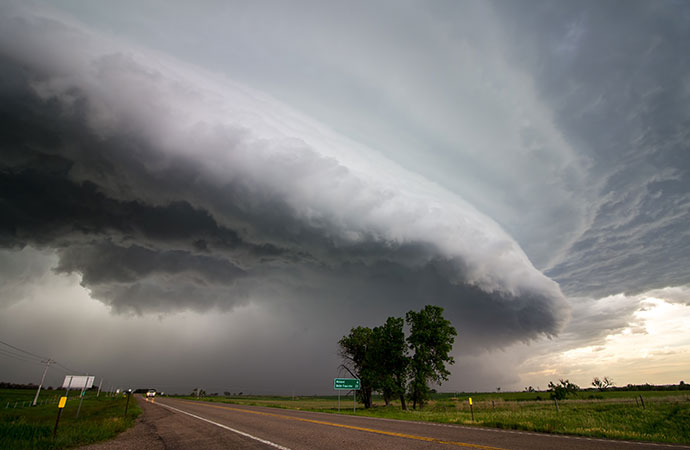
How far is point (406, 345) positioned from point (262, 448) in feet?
144

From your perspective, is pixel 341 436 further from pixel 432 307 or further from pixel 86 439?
pixel 432 307

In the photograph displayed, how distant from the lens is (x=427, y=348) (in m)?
48.2

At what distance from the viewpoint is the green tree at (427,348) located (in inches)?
1850

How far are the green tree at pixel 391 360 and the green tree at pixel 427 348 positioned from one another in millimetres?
→ 2359

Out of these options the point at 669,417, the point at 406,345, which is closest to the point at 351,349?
the point at 406,345

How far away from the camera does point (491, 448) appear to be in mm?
10586

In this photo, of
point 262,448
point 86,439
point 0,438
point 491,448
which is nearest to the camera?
point 491,448

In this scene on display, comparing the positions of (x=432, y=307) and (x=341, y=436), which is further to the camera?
(x=432, y=307)

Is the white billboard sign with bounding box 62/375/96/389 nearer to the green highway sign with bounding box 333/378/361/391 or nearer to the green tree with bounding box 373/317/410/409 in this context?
the green highway sign with bounding box 333/378/361/391

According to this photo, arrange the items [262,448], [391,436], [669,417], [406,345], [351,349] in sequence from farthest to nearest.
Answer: [351,349], [406,345], [669,417], [391,436], [262,448]

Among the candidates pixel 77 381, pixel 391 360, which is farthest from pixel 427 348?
pixel 77 381

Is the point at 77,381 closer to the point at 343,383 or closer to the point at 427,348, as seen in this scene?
the point at 343,383

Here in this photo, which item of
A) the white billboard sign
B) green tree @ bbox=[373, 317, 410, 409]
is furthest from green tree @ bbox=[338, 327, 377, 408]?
the white billboard sign

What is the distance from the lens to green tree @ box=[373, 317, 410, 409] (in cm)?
4990
